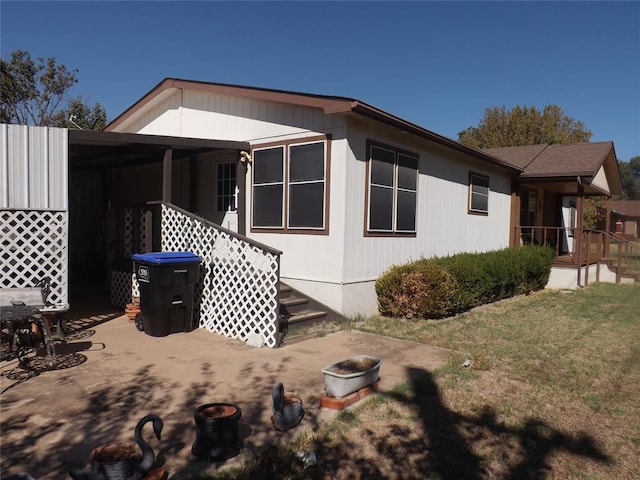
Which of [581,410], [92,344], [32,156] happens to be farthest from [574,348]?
[32,156]

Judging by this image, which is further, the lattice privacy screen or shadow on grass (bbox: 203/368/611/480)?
the lattice privacy screen

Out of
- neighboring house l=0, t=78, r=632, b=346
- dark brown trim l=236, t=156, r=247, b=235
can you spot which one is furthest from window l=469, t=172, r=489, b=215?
dark brown trim l=236, t=156, r=247, b=235

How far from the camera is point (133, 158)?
37.1ft

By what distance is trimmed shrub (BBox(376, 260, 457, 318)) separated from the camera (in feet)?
28.1

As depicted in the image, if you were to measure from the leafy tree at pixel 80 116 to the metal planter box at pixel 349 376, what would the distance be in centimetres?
2567

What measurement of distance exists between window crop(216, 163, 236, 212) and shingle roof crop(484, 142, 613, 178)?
378 inches

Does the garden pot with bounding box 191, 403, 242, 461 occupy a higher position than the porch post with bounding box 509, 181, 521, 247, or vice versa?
the porch post with bounding box 509, 181, 521, 247

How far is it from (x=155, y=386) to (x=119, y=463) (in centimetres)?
202

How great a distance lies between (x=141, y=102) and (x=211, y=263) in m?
6.61

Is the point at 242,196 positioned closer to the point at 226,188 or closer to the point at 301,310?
the point at 226,188

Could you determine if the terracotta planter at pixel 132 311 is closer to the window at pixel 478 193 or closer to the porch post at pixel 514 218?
the window at pixel 478 193

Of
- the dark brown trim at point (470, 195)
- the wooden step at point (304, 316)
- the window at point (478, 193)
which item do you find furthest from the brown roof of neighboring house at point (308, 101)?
the wooden step at point (304, 316)

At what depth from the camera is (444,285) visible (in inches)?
342

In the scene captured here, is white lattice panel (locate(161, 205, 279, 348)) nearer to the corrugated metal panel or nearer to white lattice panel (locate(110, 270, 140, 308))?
white lattice panel (locate(110, 270, 140, 308))
